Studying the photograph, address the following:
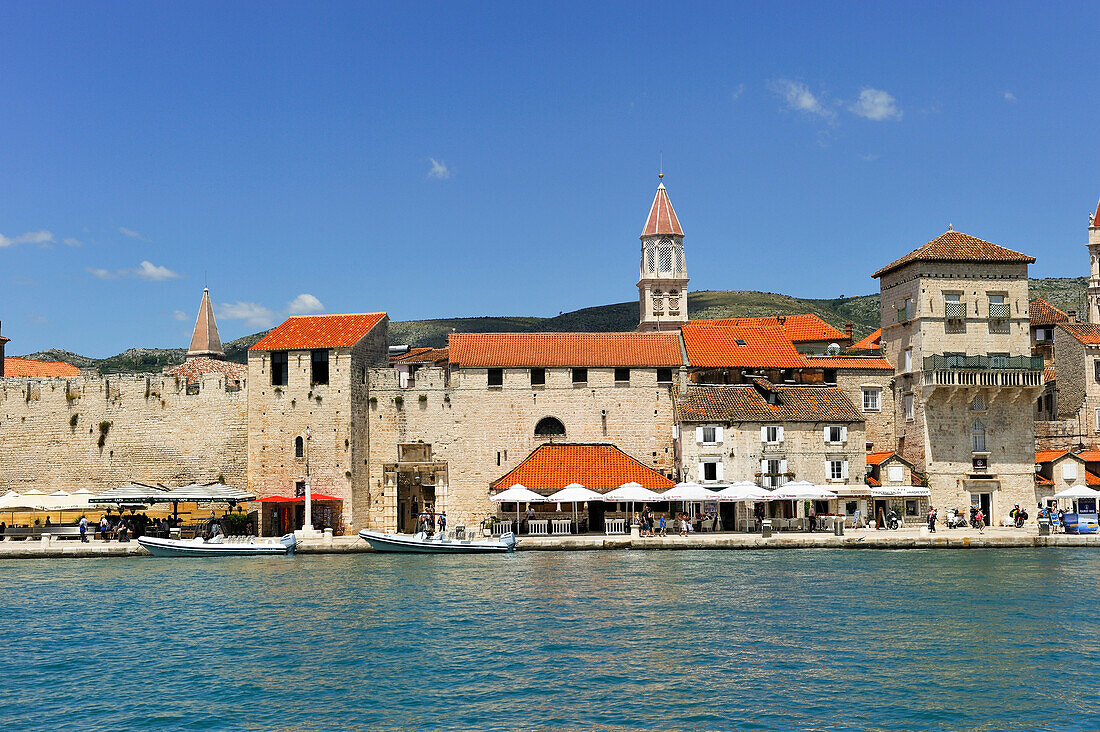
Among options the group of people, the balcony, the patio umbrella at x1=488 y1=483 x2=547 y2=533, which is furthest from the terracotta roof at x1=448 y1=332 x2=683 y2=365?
the balcony

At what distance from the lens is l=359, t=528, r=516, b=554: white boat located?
40781mm

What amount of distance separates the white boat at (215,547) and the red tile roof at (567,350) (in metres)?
11.5

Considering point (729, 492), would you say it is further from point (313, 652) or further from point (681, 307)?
point (681, 307)

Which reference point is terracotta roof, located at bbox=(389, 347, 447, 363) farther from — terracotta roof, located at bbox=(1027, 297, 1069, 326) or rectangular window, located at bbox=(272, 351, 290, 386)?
terracotta roof, located at bbox=(1027, 297, 1069, 326)

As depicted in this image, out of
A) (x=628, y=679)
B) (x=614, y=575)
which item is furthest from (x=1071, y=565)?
(x=628, y=679)

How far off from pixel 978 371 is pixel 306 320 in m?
28.8

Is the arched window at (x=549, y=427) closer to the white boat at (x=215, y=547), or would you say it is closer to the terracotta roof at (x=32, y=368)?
the white boat at (x=215, y=547)

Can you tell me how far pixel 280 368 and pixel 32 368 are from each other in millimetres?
24042

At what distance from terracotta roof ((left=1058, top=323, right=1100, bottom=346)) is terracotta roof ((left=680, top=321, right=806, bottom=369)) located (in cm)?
1555

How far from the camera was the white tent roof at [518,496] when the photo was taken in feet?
142

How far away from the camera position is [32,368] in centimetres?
6369

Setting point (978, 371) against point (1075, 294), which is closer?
point (978, 371)

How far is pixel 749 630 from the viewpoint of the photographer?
2542 cm

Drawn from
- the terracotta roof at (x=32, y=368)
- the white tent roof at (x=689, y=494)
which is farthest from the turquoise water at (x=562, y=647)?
the terracotta roof at (x=32, y=368)
